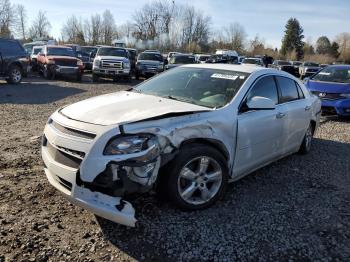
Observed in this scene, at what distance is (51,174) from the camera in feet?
12.7

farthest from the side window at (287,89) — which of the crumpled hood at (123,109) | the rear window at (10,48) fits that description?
the rear window at (10,48)

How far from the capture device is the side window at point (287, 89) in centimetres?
562

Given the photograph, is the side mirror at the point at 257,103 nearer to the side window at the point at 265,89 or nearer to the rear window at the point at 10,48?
the side window at the point at 265,89

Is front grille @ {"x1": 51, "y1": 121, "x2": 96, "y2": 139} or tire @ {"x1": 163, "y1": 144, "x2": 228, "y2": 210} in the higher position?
front grille @ {"x1": 51, "y1": 121, "x2": 96, "y2": 139}

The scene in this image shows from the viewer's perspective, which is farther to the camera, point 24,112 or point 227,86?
point 24,112

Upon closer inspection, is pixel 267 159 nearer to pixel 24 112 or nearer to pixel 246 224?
pixel 246 224

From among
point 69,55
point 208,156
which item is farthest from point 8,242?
point 69,55

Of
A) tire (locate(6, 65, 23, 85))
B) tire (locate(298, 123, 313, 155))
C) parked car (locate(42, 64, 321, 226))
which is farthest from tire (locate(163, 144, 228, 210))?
tire (locate(6, 65, 23, 85))

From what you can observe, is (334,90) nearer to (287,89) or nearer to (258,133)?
(287,89)

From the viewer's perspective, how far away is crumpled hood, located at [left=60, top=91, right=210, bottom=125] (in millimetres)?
3759

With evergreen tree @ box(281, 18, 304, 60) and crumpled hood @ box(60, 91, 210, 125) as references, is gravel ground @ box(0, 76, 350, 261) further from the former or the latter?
evergreen tree @ box(281, 18, 304, 60)

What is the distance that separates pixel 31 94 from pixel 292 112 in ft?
35.2

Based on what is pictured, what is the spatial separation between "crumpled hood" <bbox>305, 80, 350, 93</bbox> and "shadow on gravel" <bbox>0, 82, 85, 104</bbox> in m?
8.28

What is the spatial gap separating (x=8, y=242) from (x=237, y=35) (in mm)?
81295
